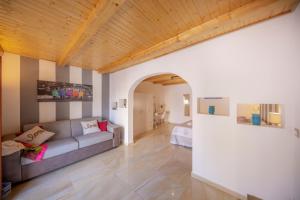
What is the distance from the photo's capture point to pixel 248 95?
67.9 inches

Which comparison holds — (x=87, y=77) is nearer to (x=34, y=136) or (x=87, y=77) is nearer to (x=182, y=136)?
(x=34, y=136)

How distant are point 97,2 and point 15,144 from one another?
271 cm

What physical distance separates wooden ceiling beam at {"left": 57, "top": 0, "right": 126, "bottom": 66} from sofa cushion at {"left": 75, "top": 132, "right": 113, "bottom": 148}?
2106 mm

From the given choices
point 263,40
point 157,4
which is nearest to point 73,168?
point 157,4

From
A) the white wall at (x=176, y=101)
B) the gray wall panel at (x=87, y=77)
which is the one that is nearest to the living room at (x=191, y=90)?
the gray wall panel at (x=87, y=77)

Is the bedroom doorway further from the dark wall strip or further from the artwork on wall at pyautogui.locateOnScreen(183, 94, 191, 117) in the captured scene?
the dark wall strip

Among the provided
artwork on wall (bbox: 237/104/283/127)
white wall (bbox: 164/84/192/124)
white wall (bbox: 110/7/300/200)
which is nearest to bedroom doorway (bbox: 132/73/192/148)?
white wall (bbox: 164/84/192/124)

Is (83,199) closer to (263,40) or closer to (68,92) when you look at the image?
(68,92)

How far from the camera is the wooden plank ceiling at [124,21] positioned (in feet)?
4.59

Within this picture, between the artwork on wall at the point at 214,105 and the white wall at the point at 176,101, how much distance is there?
193 inches

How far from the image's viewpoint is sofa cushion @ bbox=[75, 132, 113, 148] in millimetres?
2870

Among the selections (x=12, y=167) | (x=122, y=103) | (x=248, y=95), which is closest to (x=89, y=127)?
(x=122, y=103)

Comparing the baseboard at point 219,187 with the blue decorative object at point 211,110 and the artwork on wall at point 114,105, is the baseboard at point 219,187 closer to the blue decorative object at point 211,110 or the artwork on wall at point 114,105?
the blue decorative object at point 211,110

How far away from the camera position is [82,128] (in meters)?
3.46
